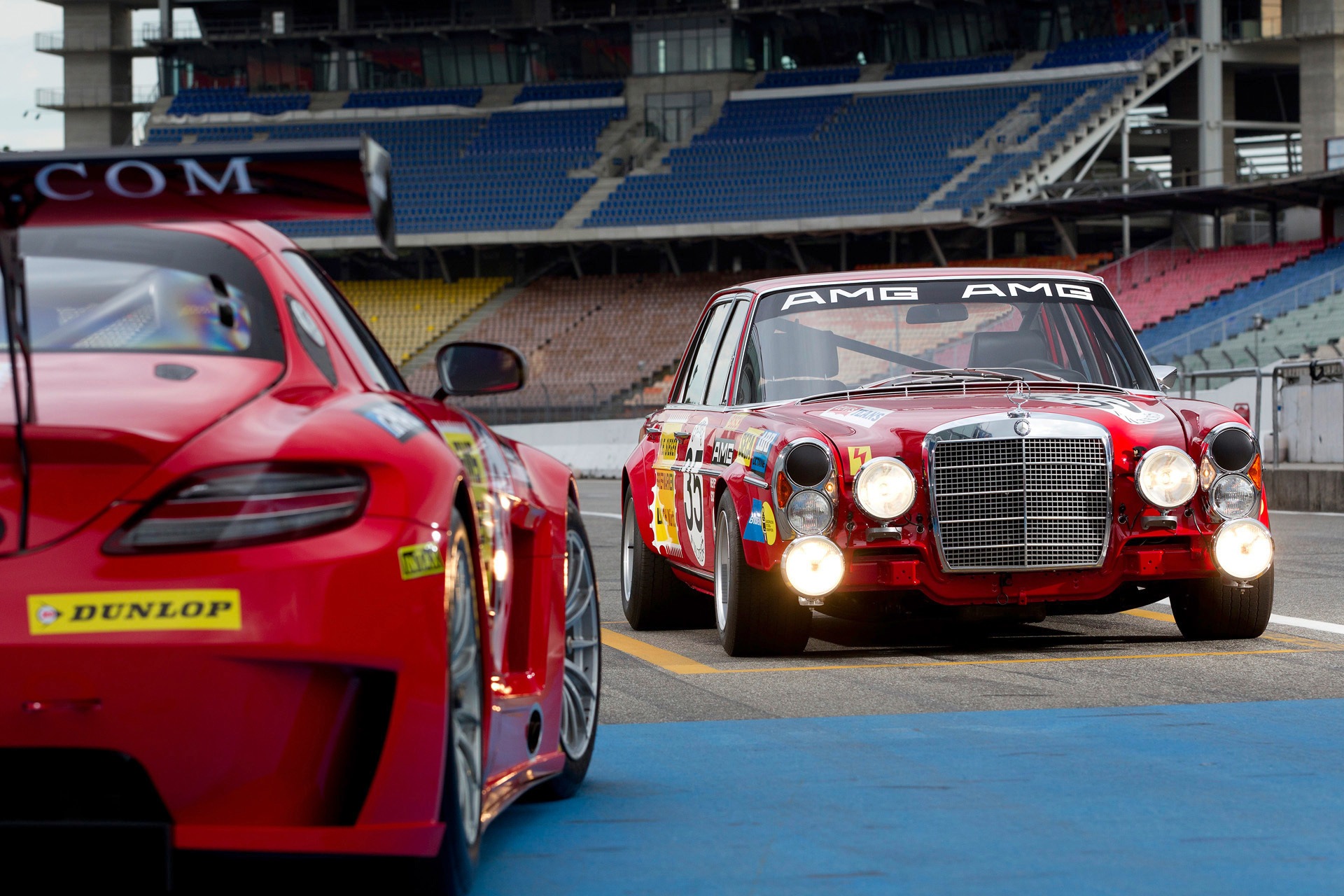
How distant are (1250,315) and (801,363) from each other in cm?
2896

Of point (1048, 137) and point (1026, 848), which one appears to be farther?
point (1048, 137)

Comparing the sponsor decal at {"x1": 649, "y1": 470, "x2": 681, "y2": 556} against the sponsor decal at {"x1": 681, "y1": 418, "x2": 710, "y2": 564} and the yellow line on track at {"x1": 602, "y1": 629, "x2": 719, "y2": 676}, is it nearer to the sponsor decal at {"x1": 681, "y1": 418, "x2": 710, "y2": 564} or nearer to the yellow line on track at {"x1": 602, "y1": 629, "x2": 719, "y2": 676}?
the sponsor decal at {"x1": 681, "y1": 418, "x2": 710, "y2": 564}

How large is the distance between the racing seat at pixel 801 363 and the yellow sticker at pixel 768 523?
990 millimetres

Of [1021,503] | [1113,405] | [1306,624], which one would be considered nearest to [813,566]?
[1021,503]

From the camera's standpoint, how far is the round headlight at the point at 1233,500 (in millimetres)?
7266

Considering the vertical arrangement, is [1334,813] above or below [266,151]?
below

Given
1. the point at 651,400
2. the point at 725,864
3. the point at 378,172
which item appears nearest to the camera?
the point at 378,172

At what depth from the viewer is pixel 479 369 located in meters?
4.11

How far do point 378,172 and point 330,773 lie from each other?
91 centimetres

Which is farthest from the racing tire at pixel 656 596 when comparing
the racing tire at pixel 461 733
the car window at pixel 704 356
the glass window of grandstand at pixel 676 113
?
the glass window of grandstand at pixel 676 113

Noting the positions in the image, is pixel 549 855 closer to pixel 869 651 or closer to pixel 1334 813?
pixel 1334 813

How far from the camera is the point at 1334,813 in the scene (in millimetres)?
4105

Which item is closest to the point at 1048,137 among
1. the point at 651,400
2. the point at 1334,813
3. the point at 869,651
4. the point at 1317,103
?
the point at 1317,103

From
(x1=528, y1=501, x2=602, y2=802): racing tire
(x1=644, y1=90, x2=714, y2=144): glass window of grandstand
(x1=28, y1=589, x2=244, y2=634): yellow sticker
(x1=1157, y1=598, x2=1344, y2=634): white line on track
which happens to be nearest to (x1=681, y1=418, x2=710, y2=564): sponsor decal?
(x1=1157, y1=598, x2=1344, y2=634): white line on track
